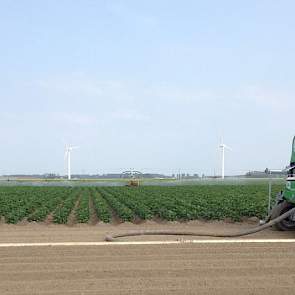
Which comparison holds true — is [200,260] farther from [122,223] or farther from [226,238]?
[122,223]

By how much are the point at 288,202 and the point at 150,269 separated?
19.4 ft

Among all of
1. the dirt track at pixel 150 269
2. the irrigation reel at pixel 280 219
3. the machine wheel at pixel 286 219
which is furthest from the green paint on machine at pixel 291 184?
the dirt track at pixel 150 269

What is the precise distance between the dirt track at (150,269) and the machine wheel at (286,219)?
8.92 feet

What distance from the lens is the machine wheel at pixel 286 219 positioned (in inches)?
501

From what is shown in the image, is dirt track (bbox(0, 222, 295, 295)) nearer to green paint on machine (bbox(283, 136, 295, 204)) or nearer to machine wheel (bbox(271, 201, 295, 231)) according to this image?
green paint on machine (bbox(283, 136, 295, 204))

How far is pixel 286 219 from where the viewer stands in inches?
509

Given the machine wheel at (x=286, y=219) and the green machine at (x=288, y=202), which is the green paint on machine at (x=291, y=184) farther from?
the machine wheel at (x=286, y=219)

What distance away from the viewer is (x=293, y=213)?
493 inches

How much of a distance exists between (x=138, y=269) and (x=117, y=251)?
4.80 feet

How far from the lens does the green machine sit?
12397mm

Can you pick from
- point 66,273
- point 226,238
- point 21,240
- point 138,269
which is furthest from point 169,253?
point 21,240

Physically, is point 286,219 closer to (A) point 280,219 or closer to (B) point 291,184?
(A) point 280,219

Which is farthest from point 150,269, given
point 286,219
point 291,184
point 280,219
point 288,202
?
point 286,219

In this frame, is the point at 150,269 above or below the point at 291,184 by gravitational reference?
below
